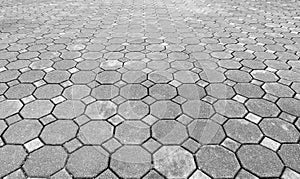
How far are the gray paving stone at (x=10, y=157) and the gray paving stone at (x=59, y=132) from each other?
255mm

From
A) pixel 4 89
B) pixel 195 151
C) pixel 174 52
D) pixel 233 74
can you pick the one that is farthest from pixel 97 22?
pixel 195 151

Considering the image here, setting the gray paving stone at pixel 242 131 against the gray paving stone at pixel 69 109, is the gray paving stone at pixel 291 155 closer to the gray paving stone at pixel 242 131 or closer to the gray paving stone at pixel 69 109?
the gray paving stone at pixel 242 131

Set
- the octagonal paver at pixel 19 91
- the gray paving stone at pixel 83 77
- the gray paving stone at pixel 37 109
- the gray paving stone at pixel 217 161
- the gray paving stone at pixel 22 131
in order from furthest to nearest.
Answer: the gray paving stone at pixel 83 77 < the octagonal paver at pixel 19 91 < the gray paving stone at pixel 37 109 < the gray paving stone at pixel 22 131 < the gray paving stone at pixel 217 161

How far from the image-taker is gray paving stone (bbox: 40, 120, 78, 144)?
2.49 m

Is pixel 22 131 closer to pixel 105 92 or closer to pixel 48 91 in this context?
pixel 48 91

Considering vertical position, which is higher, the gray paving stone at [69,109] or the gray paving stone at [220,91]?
the gray paving stone at [220,91]

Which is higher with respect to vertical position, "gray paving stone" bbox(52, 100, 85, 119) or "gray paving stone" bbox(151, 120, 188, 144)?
"gray paving stone" bbox(151, 120, 188, 144)

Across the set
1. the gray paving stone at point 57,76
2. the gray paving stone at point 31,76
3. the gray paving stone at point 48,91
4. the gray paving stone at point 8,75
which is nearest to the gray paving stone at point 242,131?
the gray paving stone at point 48,91

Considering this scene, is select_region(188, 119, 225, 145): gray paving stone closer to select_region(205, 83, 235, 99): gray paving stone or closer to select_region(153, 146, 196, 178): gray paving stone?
select_region(153, 146, 196, 178): gray paving stone

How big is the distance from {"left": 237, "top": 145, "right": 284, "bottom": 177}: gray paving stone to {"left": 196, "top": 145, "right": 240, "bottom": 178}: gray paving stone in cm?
11

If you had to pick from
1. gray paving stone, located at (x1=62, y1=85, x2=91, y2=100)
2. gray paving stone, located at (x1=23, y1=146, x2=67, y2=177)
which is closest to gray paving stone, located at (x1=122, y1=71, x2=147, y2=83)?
gray paving stone, located at (x1=62, y1=85, x2=91, y2=100)

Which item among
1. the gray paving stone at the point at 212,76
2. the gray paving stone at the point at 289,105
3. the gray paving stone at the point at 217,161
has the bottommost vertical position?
the gray paving stone at the point at 217,161

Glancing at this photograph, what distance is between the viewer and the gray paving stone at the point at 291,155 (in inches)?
85.9

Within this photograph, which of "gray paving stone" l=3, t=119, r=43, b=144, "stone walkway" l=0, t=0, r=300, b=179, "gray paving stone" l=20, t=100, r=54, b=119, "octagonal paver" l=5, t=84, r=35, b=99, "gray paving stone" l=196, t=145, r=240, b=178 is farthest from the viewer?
"octagonal paver" l=5, t=84, r=35, b=99
